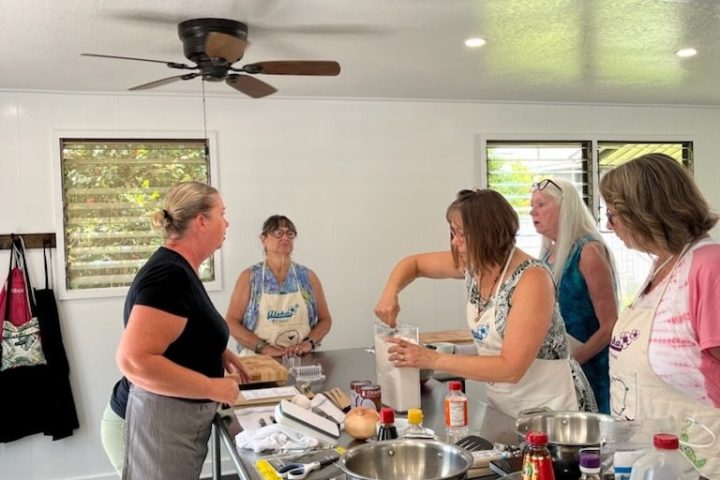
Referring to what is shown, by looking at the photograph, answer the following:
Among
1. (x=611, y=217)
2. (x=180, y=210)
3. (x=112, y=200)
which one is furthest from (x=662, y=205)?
(x=112, y=200)

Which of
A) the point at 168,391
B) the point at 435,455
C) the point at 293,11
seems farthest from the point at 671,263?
the point at 293,11

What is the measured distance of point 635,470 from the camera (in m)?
1.12

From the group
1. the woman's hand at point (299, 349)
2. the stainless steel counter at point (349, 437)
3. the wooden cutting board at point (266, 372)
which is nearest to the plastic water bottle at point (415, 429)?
the stainless steel counter at point (349, 437)

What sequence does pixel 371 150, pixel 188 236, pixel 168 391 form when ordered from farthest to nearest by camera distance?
pixel 371 150 → pixel 188 236 → pixel 168 391

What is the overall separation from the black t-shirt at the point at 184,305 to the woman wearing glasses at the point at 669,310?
1.09m

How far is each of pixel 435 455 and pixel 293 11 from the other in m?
1.78

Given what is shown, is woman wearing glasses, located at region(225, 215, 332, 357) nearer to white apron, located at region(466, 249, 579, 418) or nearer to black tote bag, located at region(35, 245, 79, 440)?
black tote bag, located at region(35, 245, 79, 440)

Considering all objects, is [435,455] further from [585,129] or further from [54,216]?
[585,129]

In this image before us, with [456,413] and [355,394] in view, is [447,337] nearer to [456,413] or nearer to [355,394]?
[355,394]

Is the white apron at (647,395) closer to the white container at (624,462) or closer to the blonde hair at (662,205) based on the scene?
the blonde hair at (662,205)

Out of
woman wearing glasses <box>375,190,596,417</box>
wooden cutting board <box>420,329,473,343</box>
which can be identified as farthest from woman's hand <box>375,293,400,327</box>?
wooden cutting board <box>420,329,473,343</box>

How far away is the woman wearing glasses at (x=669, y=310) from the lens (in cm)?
142

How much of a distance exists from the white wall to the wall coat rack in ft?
0.11

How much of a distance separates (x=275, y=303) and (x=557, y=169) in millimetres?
2589
